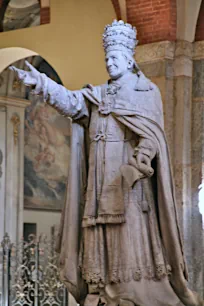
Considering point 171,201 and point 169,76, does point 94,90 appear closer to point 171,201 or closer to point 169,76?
point 171,201

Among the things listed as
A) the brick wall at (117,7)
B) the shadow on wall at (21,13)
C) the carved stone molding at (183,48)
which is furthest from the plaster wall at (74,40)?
the carved stone molding at (183,48)

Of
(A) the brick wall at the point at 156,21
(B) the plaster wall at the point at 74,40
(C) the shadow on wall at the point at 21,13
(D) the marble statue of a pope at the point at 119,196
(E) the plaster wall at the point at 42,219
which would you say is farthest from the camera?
(E) the plaster wall at the point at 42,219

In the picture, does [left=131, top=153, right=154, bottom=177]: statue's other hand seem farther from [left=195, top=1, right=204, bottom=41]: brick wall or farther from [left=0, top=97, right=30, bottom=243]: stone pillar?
[left=0, top=97, right=30, bottom=243]: stone pillar

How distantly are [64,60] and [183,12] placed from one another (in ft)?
6.57

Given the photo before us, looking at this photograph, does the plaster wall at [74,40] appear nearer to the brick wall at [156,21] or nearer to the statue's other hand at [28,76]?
the brick wall at [156,21]

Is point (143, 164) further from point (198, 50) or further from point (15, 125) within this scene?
point (15, 125)

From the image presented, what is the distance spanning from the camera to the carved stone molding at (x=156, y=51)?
11.9 metres

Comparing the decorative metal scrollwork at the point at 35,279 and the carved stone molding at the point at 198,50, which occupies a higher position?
the carved stone molding at the point at 198,50

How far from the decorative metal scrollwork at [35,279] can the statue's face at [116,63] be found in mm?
5538

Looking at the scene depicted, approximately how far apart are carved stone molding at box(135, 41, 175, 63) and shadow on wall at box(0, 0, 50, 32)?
8.78ft

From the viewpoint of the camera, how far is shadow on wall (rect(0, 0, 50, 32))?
47.6 feet

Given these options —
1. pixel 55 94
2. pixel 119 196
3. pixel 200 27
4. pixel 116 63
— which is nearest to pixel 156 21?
pixel 200 27

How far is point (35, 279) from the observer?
12898 mm

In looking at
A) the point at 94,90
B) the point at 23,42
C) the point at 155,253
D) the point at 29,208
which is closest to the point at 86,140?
the point at 94,90
